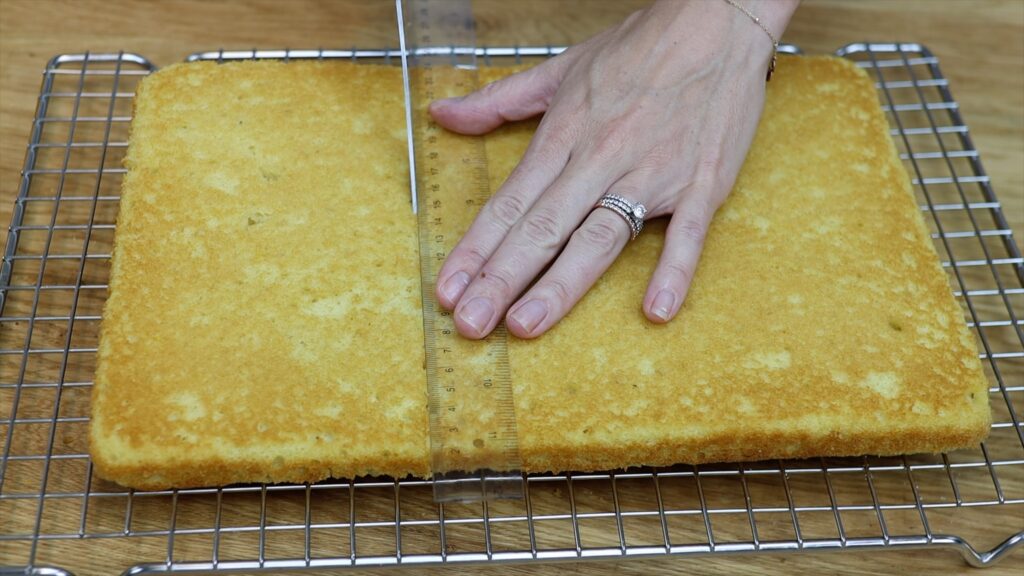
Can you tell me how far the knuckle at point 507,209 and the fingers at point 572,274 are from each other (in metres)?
0.10

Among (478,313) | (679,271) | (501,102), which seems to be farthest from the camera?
(501,102)

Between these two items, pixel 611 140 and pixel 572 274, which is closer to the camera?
pixel 572 274

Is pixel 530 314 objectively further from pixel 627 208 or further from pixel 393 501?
pixel 393 501

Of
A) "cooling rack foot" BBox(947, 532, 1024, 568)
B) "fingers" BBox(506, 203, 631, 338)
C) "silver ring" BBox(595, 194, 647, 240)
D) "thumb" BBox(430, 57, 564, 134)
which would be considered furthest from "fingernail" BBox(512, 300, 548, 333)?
"cooling rack foot" BBox(947, 532, 1024, 568)

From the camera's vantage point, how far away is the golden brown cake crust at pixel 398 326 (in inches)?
58.9

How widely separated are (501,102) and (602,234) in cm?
39

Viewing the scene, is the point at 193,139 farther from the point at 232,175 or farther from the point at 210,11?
the point at 210,11

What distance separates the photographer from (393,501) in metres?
1.56

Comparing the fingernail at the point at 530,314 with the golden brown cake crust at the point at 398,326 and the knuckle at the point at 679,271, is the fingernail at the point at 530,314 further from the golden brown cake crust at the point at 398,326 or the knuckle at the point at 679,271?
the knuckle at the point at 679,271

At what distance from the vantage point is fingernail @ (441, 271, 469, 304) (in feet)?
5.18

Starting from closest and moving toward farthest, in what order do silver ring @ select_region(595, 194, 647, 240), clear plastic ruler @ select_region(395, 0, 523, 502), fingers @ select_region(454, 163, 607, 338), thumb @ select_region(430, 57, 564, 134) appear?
clear plastic ruler @ select_region(395, 0, 523, 502) < fingers @ select_region(454, 163, 607, 338) < silver ring @ select_region(595, 194, 647, 240) < thumb @ select_region(430, 57, 564, 134)

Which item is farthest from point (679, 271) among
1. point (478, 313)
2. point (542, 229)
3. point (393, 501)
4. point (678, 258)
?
point (393, 501)

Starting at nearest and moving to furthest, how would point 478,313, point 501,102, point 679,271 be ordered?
point 478,313 → point 679,271 → point 501,102

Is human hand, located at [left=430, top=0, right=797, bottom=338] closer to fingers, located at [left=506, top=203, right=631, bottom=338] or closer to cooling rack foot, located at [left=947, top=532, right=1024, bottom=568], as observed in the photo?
fingers, located at [left=506, top=203, right=631, bottom=338]
